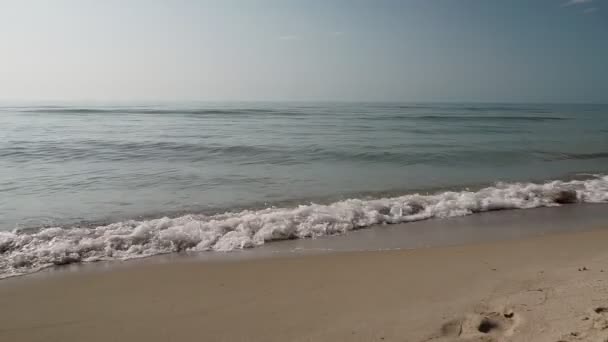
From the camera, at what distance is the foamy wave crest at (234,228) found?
5.61 metres

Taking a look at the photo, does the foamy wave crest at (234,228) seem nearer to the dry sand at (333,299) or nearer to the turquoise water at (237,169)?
the dry sand at (333,299)

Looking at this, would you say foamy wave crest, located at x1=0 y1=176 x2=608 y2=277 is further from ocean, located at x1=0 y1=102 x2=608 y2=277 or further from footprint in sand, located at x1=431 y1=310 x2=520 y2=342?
footprint in sand, located at x1=431 y1=310 x2=520 y2=342

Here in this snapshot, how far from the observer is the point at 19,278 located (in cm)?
480

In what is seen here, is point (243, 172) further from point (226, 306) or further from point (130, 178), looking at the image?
point (226, 306)

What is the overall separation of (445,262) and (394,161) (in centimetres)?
940

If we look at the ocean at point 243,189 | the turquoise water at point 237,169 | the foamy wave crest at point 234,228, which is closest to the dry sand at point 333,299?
the foamy wave crest at point 234,228

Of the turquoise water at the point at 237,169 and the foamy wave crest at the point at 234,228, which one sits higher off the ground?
the turquoise water at the point at 237,169

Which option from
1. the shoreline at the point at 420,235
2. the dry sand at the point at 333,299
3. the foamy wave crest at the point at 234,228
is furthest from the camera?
the foamy wave crest at the point at 234,228

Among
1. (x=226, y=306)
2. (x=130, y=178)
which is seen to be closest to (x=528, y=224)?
(x=226, y=306)

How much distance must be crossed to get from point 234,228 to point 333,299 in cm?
322

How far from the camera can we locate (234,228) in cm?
668

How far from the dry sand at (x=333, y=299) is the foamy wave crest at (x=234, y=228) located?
2.23ft

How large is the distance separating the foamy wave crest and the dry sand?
0.68 meters

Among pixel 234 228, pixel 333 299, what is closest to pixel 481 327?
pixel 333 299
